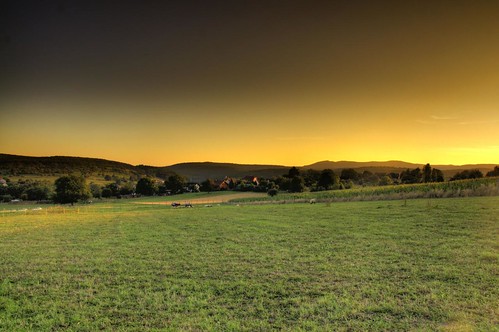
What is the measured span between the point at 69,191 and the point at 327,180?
226 feet

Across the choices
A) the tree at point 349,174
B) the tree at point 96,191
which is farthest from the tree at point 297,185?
the tree at point 96,191

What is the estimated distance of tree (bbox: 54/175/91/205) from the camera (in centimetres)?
8250

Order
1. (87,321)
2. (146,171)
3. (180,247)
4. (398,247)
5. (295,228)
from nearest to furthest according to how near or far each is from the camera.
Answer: (87,321)
(398,247)
(180,247)
(295,228)
(146,171)

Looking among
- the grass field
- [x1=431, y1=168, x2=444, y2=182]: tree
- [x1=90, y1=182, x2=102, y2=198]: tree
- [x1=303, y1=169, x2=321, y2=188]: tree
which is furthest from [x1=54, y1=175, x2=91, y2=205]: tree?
[x1=431, y1=168, x2=444, y2=182]: tree

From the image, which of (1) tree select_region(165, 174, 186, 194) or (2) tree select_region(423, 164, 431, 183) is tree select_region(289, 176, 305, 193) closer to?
(2) tree select_region(423, 164, 431, 183)

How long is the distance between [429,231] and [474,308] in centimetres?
1175

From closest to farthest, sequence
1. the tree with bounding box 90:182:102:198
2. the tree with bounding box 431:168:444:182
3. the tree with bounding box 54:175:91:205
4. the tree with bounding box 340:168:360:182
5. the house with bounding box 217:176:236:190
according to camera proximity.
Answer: the tree with bounding box 431:168:444:182
the tree with bounding box 54:175:91:205
the tree with bounding box 90:182:102:198
the tree with bounding box 340:168:360:182
the house with bounding box 217:176:236:190

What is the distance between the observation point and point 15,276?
12.4m

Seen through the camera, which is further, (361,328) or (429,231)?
(429,231)

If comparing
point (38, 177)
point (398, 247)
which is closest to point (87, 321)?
point (398, 247)

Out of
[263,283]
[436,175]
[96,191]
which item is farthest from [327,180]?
[263,283]

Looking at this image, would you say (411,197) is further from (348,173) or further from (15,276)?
(348,173)

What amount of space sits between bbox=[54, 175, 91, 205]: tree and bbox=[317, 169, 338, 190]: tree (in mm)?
64703

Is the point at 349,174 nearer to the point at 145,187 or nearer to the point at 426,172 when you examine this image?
the point at 426,172
